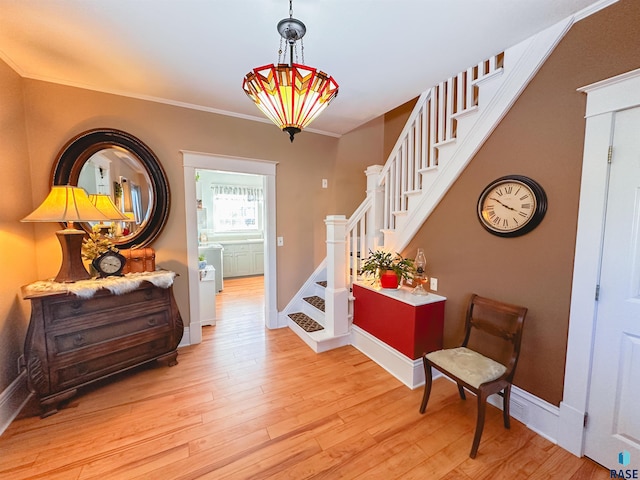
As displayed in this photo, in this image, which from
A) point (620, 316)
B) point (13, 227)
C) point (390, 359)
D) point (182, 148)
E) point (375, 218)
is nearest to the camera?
point (620, 316)

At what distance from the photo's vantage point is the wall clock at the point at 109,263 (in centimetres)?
220

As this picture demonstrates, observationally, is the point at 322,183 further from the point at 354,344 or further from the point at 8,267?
the point at 8,267

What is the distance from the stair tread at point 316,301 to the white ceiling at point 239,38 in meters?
2.49

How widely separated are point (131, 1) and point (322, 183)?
258cm

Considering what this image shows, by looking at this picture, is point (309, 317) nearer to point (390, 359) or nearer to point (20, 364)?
point (390, 359)

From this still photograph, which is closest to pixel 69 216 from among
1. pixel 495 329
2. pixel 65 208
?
pixel 65 208

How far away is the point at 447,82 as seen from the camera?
7.72ft

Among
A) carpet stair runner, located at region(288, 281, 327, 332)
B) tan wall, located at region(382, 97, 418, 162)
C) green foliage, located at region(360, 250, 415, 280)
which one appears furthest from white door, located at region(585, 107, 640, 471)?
tan wall, located at region(382, 97, 418, 162)

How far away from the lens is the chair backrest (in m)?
1.72

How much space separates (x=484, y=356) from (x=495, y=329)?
0.76 ft

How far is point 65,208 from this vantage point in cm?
191

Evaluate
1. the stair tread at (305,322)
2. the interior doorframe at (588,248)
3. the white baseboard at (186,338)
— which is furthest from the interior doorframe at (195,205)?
the interior doorframe at (588,248)

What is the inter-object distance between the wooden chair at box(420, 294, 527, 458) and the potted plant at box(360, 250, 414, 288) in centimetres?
64

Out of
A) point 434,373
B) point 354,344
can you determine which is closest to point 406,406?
point 434,373
